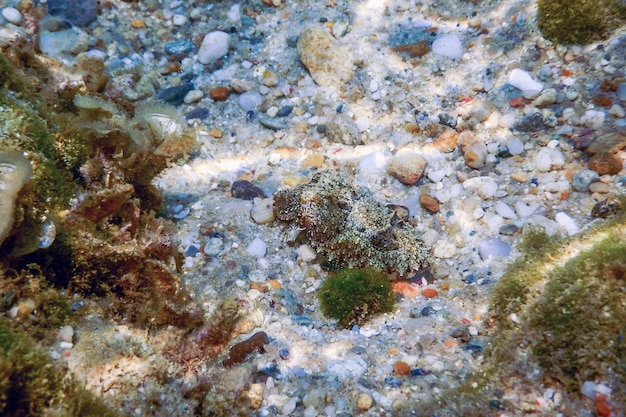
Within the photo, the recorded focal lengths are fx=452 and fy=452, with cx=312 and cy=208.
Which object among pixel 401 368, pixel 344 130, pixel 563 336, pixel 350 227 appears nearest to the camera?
Answer: pixel 563 336

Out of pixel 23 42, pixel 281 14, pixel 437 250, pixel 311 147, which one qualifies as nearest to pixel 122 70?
pixel 23 42

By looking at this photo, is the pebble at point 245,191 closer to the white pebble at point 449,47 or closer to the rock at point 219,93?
the rock at point 219,93

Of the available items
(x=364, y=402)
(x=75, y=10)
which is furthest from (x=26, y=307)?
(x=75, y=10)

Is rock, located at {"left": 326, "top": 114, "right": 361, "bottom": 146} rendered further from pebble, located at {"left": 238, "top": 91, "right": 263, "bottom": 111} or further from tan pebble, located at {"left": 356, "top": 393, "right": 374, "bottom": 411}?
tan pebble, located at {"left": 356, "top": 393, "right": 374, "bottom": 411}

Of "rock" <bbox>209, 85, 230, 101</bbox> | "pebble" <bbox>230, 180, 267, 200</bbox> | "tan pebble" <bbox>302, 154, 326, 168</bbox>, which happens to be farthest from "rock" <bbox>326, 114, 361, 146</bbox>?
"rock" <bbox>209, 85, 230, 101</bbox>

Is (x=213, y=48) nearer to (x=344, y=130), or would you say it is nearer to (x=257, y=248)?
(x=344, y=130)

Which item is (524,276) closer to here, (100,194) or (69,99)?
(100,194)
